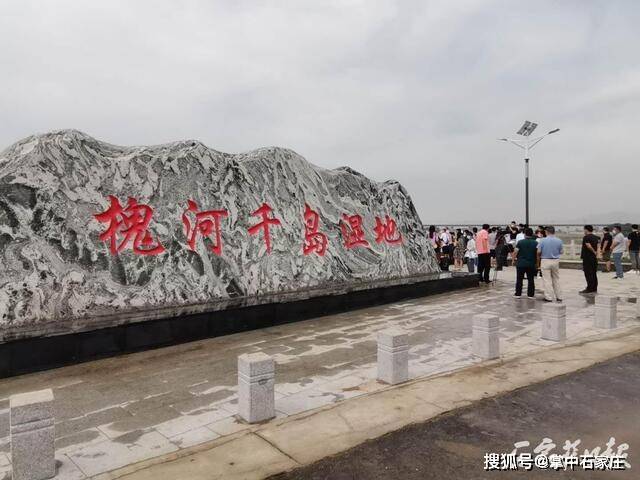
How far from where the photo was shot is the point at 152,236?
7621mm

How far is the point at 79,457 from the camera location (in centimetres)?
371

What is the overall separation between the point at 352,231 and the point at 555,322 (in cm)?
526

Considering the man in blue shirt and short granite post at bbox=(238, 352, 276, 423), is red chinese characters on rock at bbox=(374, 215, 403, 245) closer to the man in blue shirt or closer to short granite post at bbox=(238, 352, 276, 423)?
the man in blue shirt

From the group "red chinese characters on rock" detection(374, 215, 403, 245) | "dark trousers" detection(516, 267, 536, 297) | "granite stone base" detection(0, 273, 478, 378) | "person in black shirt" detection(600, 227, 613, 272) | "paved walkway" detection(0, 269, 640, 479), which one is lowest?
"paved walkway" detection(0, 269, 640, 479)

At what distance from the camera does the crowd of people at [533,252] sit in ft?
33.0

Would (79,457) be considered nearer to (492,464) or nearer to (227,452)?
(227,452)

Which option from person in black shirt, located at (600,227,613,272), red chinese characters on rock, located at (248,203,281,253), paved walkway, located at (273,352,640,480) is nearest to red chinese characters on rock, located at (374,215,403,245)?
red chinese characters on rock, located at (248,203,281,253)

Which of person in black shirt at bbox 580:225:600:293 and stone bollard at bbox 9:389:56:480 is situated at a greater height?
person in black shirt at bbox 580:225:600:293

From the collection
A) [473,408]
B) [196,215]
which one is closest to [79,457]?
[473,408]

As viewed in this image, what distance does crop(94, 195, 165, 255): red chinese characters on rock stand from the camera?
7184mm

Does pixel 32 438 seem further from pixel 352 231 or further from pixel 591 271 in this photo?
pixel 591 271

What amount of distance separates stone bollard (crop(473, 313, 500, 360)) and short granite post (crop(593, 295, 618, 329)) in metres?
3.03

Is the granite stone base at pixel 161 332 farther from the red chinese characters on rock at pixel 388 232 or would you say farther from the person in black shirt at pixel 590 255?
the person in black shirt at pixel 590 255

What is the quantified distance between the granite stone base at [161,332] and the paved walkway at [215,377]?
0.19 meters
